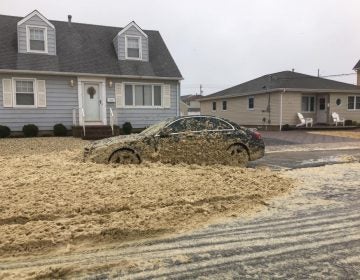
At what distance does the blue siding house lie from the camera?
17281 mm

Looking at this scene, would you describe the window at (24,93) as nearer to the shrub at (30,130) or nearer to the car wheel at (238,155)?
the shrub at (30,130)

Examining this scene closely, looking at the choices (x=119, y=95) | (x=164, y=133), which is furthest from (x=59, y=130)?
(x=164, y=133)

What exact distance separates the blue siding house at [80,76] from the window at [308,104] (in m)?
12.4

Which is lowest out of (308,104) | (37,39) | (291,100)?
(308,104)

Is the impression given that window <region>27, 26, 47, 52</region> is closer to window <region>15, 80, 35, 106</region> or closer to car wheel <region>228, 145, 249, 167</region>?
window <region>15, 80, 35, 106</region>

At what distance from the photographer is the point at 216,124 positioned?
9.89 metres

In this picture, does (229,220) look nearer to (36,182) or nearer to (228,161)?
(36,182)

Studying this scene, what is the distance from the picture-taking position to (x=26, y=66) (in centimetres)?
1712

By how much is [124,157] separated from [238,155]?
3.16m

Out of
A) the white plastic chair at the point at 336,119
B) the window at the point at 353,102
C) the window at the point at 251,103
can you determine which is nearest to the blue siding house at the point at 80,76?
the window at the point at 251,103

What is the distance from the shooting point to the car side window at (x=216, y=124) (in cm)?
980

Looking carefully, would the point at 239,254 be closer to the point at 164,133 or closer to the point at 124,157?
the point at 124,157

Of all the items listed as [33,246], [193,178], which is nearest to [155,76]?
[193,178]

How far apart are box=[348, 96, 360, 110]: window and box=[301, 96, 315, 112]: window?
3.23 m
